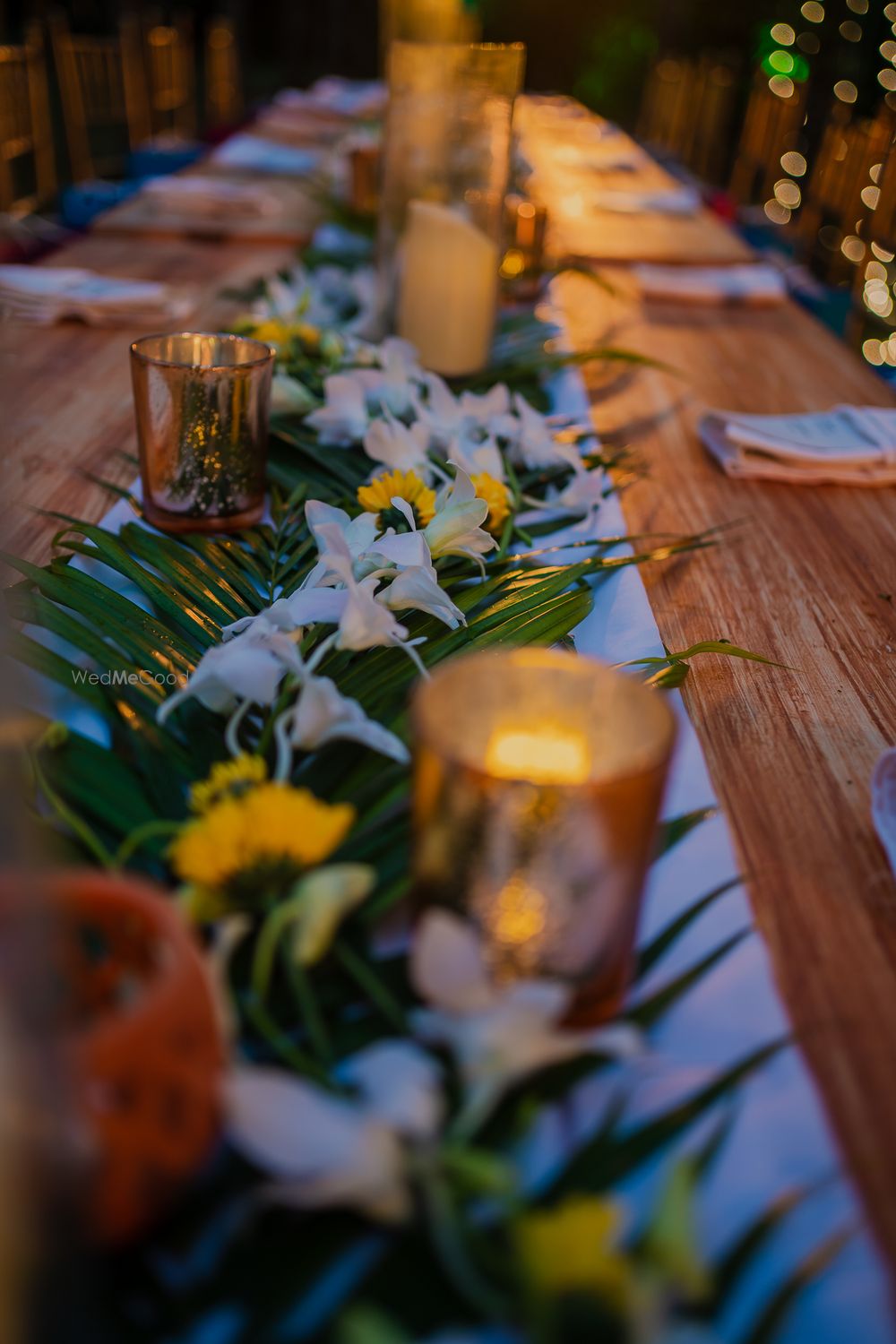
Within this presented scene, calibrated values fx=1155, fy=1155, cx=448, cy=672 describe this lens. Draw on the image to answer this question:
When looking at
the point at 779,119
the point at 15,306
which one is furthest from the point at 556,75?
the point at 15,306

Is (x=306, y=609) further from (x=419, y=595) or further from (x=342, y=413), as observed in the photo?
(x=342, y=413)

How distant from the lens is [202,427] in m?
0.78

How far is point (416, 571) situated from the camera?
615mm

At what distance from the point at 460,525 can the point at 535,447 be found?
0.27 meters

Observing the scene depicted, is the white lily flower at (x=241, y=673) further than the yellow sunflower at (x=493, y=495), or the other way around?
the yellow sunflower at (x=493, y=495)

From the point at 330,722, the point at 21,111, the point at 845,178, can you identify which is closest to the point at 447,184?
the point at 330,722

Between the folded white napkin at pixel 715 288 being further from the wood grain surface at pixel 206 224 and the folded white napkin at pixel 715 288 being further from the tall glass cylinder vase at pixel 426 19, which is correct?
the tall glass cylinder vase at pixel 426 19

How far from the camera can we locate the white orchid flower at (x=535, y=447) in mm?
940

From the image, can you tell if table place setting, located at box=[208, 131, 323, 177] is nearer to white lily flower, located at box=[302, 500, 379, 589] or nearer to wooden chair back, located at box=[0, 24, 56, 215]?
wooden chair back, located at box=[0, 24, 56, 215]

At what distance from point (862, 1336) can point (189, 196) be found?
2.08 metres

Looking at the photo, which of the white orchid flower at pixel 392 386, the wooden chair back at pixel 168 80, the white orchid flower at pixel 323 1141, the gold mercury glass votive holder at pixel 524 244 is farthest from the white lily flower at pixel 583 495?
the wooden chair back at pixel 168 80

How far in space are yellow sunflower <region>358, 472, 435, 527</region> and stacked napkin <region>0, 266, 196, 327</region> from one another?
702mm

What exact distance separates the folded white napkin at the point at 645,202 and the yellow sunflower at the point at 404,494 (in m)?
1.82

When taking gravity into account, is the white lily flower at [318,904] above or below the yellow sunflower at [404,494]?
above
